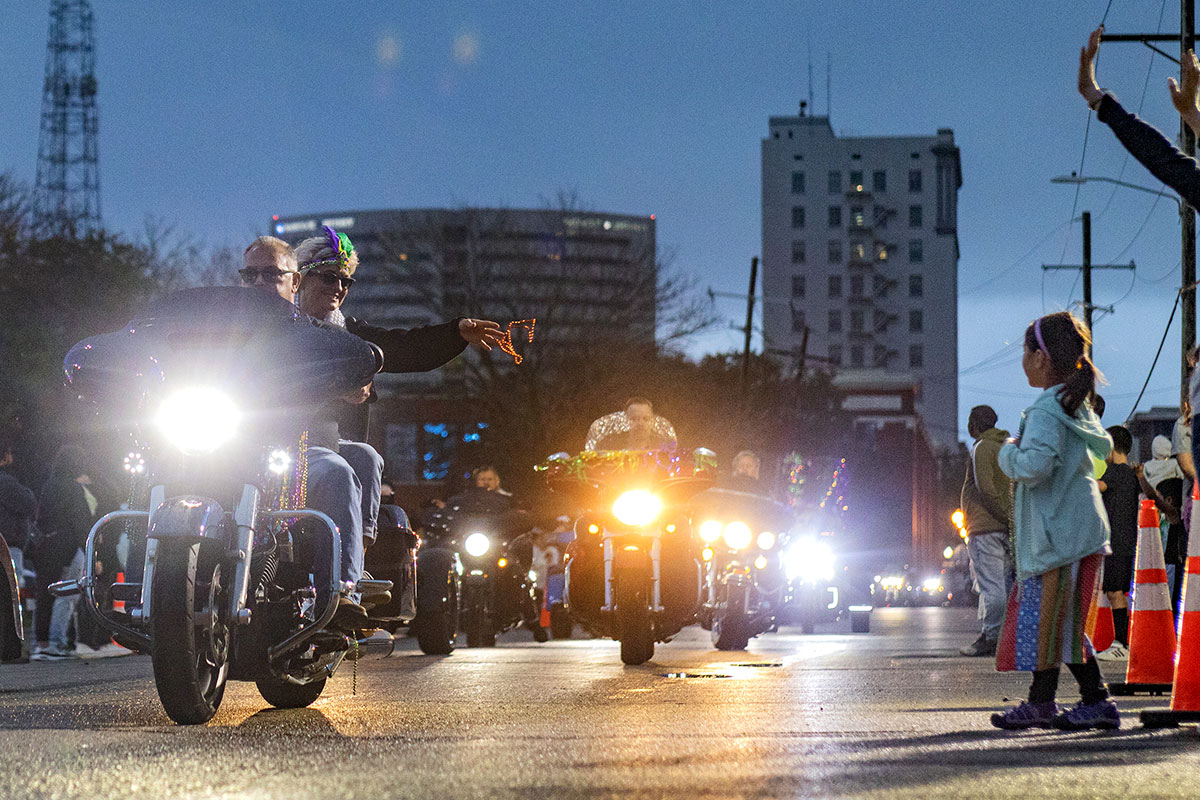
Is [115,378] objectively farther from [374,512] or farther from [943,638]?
[943,638]

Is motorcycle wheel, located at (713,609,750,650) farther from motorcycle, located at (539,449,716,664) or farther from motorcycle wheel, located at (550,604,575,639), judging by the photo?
motorcycle wheel, located at (550,604,575,639)

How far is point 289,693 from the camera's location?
7.59m

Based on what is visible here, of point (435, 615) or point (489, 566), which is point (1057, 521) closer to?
point (435, 615)

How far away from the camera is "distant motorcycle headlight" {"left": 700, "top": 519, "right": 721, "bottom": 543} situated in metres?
15.2

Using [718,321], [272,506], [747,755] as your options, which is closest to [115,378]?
[272,506]

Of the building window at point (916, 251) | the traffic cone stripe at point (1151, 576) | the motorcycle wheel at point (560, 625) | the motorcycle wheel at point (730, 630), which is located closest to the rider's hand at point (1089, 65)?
the traffic cone stripe at point (1151, 576)

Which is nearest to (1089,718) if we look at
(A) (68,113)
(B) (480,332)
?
(B) (480,332)

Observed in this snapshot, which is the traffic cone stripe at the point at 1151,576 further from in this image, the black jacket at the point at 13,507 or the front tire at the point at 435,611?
the black jacket at the point at 13,507

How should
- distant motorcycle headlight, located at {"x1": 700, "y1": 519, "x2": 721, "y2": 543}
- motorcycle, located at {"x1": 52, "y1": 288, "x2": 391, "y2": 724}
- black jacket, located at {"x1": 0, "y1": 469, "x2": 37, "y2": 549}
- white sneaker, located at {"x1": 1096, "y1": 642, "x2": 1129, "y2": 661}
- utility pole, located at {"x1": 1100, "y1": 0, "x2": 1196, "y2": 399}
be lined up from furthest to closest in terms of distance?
utility pole, located at {"x1": 1100, "y1": 0, "x2": 1196, "y2": 399}, distant motorcycle headlight, located at {"x1": 700, "y1": 519, "x2": 721, "y2": 543}, black jacket, located at {"x1": 0, "y1": 469, "x2": 37, "y2": 549}, white sneaker, located at {"x1": 1096, "y1": 642, "x2": 1129, "y2": 661}, motorcycle, located at {"x1": 52, "y1": 288, "x2": 391, "y2": 724}

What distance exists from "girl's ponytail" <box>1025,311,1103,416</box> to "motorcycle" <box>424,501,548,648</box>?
1028cm

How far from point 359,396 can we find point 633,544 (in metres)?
5.15

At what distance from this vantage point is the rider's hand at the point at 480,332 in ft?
25.3

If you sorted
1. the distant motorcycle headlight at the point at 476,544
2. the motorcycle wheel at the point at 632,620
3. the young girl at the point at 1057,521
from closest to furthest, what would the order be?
the young girl at the point at 1057,521, the motorcycle wheel at the point at 632,620, the distant motorcycle headlight at the point at 476,544

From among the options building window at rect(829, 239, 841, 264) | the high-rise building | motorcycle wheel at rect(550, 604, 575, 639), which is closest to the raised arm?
motorcycle wheel at rect(550, 604, 575, 639)
